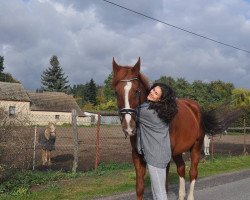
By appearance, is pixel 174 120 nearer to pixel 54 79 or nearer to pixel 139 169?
pixel 139 169

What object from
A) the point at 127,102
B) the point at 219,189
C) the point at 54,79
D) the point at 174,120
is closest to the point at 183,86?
the point at 54,79

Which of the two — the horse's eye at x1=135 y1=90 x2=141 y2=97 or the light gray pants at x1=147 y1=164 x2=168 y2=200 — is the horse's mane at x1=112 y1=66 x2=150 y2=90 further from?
the light gray pants at x1=147 y1=164 x2=168 y2=200

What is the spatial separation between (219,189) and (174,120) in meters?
4.33

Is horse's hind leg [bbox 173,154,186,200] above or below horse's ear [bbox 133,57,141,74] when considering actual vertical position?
below

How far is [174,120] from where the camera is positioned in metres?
5.92

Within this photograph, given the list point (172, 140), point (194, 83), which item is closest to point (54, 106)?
point (194, 83)

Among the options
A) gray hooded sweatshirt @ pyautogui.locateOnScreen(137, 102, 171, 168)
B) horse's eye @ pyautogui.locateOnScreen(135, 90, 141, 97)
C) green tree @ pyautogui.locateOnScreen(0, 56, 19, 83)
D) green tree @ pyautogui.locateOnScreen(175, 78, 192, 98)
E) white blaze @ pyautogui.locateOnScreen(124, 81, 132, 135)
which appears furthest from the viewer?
green tree @ pyautogui.locateOnScreen(0, 56, 19, 83)

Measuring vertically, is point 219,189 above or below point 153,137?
below

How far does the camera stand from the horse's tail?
822cm

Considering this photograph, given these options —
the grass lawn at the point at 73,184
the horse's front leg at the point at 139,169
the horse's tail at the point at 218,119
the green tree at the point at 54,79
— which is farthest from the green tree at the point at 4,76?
the horse's front leg at the point at 139,169

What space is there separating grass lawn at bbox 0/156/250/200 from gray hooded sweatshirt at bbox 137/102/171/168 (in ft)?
11.5

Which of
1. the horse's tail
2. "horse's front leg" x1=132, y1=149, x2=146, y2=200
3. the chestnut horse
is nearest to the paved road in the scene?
the chestnut horse

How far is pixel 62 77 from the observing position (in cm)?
10856

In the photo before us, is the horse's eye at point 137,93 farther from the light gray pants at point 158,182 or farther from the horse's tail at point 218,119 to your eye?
the horse's tail at point 218,119
